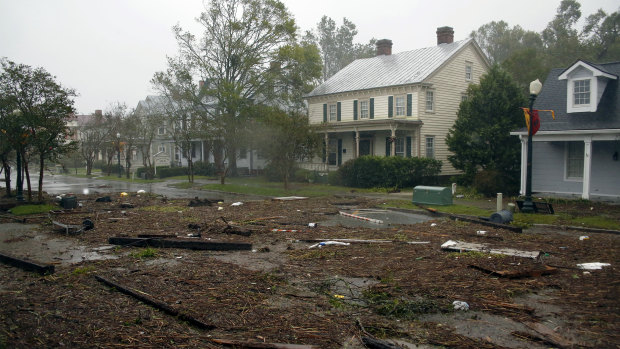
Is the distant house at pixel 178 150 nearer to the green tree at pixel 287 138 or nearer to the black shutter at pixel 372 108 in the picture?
the green tree at pixel 287 138

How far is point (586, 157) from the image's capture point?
62.9ft

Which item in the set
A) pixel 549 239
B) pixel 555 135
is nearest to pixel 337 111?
pixel 555 135

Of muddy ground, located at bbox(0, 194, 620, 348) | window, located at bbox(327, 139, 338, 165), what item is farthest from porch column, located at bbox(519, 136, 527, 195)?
window, located at bbox(327, 139, 338, 165)

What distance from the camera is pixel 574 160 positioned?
848 inches

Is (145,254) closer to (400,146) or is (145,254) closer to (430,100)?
(400,146)

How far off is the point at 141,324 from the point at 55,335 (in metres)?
0.92

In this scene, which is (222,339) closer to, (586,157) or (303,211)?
(303,211)

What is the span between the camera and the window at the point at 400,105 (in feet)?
104

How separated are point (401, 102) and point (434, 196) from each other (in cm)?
1411

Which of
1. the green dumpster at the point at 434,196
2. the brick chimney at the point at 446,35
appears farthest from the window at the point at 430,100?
the green dumpster at the point at 434,196

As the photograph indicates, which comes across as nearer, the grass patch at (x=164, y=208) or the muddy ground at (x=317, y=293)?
the muddy ground at (x=317, y=293)

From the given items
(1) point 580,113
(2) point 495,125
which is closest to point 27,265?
(2) point 495,125

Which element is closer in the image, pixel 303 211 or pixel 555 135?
pixel 303 211

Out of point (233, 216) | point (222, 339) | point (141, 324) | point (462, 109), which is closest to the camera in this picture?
point (222, 339)
